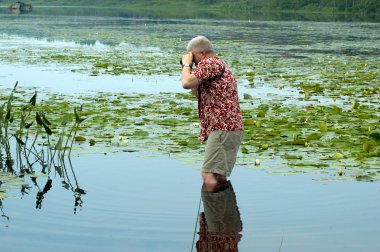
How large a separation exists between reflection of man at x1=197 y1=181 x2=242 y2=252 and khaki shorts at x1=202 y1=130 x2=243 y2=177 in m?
0.27

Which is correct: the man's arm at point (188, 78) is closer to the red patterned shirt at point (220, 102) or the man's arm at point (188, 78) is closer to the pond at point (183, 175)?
the red patterned shirt at point (220, 102)

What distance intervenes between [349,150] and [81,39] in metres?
32.4

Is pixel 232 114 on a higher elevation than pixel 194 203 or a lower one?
higher

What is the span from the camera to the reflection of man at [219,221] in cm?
662

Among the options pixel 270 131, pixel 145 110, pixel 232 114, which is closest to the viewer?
pixel 232 114

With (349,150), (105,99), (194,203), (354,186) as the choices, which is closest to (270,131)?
(349,150)

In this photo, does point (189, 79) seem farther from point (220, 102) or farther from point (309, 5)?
point (309, 5)

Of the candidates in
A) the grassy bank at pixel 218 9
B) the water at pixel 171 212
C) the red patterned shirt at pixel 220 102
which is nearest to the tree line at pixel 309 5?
the grassy bank at pixel 218 9

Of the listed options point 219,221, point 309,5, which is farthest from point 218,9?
point 219,221

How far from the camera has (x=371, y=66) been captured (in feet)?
81.4

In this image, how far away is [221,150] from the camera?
332 inches

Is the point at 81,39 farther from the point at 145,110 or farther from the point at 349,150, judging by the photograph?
the point at 349,150

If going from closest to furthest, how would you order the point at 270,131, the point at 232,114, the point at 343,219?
1. the point at 343,219
2. the point at 232,114
3. the point at 270,131

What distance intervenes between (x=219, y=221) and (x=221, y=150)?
4.09 ft
